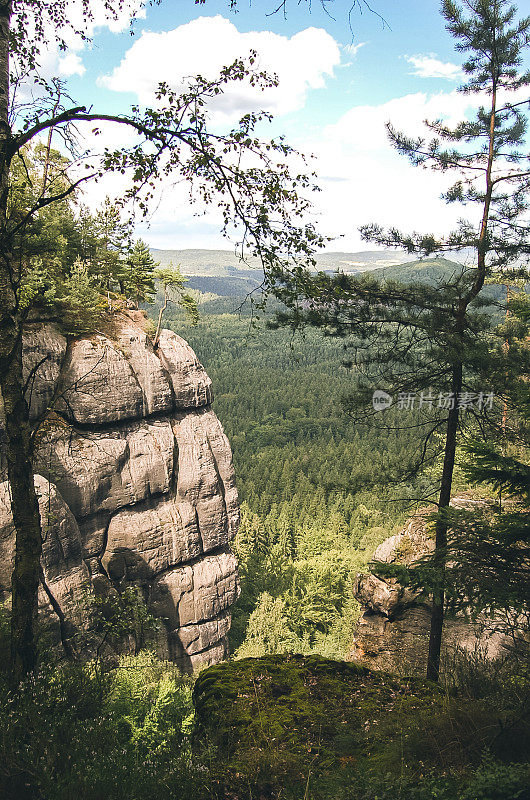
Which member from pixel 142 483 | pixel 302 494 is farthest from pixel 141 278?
pixel 302 494

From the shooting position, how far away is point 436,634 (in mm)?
8492

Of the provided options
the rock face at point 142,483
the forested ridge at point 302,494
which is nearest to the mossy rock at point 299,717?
the forested ridge at point 302,494

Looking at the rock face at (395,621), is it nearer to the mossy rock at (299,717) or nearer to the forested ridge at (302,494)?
the forested ridge at (302,494)

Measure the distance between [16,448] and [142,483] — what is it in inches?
515

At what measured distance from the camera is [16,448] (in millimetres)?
4695

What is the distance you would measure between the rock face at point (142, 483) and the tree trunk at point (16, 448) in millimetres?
8757

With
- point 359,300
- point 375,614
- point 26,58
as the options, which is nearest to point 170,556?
point 375,614

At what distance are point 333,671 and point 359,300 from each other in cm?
612

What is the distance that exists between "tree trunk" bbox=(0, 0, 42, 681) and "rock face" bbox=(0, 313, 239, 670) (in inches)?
345

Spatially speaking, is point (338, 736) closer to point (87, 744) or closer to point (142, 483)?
point (87, 744)

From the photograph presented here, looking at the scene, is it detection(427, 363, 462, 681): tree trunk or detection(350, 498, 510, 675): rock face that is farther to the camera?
detection(350, 498, 510, 675): rock face

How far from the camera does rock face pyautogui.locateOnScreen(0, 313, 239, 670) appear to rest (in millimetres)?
14398

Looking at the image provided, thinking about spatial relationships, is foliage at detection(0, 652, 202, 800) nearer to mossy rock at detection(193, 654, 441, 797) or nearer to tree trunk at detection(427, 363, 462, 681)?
mossy rock at detection(193, 654, 441, 797)

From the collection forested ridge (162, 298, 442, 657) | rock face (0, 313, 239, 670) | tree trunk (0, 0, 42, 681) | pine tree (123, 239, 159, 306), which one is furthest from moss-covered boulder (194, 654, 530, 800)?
pine tree (123, 239, 159, 306)
